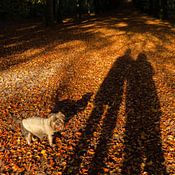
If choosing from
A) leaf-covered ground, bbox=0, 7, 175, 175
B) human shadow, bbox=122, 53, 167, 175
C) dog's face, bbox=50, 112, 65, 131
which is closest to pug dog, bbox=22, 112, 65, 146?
dog's face, bbox=50, 112, 65, 131

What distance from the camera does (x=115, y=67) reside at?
14.7 m

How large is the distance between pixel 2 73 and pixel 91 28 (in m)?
14.0

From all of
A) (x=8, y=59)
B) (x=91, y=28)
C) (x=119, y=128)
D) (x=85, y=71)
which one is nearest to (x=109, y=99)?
(x=119, y=128)

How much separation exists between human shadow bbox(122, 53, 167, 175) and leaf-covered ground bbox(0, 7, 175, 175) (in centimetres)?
3

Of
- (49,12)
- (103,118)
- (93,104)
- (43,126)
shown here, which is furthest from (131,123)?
(49,12)

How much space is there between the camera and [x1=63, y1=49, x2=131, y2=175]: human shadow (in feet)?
24.3

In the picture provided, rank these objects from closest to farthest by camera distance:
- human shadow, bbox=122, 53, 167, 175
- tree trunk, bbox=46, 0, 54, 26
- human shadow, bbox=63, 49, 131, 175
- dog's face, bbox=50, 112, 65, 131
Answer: dog's face, bbox=50, 112, 65, 131, human shadow, bbox=122, 53, 167, 175, human shadow, bbox=63, 49, 131, 175, tree trunk, bbox=46, 0, 54, 26

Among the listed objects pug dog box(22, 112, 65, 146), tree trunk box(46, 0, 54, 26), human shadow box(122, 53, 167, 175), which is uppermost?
tree trunk box(46, 0, 54, 26)

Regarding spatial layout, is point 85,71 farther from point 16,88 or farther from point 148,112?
point 148,112

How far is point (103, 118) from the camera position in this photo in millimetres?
9477

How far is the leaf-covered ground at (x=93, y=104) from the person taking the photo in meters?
7.41

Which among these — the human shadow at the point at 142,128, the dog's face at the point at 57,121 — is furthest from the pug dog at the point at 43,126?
the human shadow at the point at 142,128

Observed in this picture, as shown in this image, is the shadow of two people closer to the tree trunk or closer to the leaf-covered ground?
the leaf-covered ground

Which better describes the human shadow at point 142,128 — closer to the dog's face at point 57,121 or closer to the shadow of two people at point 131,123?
the shadow of two people at point 131,123
